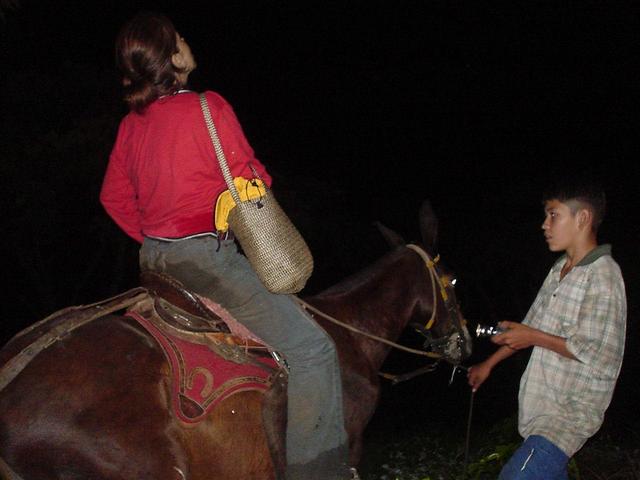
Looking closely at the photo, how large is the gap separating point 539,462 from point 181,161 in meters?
2.30

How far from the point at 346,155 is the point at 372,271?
1796 cm

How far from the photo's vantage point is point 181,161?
313 centimetres

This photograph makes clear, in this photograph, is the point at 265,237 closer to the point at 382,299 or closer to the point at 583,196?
the point at 382,299

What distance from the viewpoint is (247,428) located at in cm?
324

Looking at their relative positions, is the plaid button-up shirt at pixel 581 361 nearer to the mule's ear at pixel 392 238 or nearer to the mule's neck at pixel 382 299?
the mule's neck at pixel 382 299

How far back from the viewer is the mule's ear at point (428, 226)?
4.46 meters

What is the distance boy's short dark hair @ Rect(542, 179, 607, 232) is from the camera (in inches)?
131

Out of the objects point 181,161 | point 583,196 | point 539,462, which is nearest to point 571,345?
point 539,462

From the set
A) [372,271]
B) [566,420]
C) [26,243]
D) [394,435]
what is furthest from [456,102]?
[566,420]

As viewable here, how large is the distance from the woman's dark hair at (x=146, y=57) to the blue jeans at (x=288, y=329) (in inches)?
29.8

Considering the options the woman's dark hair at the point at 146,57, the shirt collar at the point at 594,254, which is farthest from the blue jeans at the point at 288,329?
the shirt collar at the point at 594,254

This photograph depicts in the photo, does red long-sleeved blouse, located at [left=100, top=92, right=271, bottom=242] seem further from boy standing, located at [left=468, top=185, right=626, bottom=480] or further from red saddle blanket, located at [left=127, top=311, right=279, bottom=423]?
boy standing, located at [left=468, top=185, right=626, bottom=480]

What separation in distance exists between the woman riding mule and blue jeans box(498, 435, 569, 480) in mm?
933

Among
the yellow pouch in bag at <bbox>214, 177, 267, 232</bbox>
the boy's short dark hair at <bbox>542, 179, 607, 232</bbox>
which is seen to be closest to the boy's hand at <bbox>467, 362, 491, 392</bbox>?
the boy's short dark hair at <bbox>542, 179, 607, 232</bbox>
